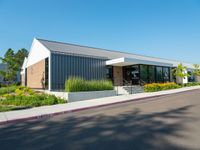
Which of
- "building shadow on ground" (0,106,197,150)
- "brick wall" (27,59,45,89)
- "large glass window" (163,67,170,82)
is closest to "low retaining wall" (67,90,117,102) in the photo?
"building shadow on ground" (0,106,197,150)

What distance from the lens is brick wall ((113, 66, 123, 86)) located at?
71.8ft

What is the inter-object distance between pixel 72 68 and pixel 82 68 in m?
1.27

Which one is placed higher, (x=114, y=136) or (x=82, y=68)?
(x=82, y=68)

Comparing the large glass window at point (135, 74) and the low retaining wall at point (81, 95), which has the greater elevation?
the large glass window at point (135, 74)

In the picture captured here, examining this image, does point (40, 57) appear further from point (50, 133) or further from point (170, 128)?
point (170, 128)

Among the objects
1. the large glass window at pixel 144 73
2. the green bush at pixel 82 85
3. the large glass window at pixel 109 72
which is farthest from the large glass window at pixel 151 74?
the green bush at pixel 82 85

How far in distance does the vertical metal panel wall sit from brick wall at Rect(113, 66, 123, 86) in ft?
7.64

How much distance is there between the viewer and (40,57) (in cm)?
2006

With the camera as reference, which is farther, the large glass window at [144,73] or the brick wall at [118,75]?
the brick wall at [118,75]

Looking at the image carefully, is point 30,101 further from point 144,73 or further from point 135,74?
point 144,73

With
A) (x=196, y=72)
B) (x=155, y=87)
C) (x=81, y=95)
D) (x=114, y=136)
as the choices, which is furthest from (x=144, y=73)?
(x=196, y=72)

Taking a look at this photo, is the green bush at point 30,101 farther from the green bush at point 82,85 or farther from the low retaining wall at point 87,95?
the green bush at point 82,85

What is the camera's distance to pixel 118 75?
22359 mm

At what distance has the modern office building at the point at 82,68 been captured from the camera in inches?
642
